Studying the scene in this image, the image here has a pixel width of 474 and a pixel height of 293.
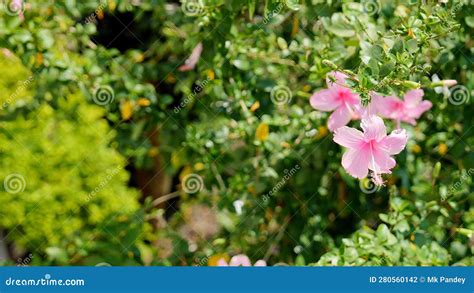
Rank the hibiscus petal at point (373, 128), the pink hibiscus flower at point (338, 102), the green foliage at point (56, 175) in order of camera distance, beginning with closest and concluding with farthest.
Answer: the hibiscus petal at point (373, 128) < the pink hibiscus flower at point (338, 102) < the green foliage at point (56, 175)

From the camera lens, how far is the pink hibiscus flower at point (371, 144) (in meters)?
1.40

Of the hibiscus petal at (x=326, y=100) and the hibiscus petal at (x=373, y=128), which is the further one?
the hibiscus petal at (x=326, y=100)

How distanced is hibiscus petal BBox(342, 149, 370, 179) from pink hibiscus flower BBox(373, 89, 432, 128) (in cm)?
50

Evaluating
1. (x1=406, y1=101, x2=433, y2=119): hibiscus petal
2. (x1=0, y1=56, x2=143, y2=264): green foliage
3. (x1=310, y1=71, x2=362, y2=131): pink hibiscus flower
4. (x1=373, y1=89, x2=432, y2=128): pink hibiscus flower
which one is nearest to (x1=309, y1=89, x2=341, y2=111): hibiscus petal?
(x1=310, y1=71, x2=362, y2=131): pink hibiscus flower

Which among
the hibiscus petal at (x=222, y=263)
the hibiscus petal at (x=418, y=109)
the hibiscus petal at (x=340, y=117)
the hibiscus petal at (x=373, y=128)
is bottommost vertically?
the hibiscus petal at (x=222, y=263)

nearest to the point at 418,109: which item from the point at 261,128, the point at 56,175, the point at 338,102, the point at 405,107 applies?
the point at 405,107

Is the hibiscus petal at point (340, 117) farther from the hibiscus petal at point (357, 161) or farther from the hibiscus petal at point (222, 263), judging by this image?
the hibiscus petal at point (222, 263)

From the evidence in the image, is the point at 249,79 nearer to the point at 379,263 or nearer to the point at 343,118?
the point at 343,118

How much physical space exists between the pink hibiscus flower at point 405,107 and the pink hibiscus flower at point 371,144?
51 centimetres

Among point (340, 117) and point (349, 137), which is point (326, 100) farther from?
point (349, 137)

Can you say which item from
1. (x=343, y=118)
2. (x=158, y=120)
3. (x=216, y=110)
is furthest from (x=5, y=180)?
(x=343, y=118)

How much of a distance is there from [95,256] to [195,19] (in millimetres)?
770

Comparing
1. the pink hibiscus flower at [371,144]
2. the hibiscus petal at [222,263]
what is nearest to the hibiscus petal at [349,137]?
the pink hibiscus flower at [371,144]

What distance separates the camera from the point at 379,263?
6.03 feet
